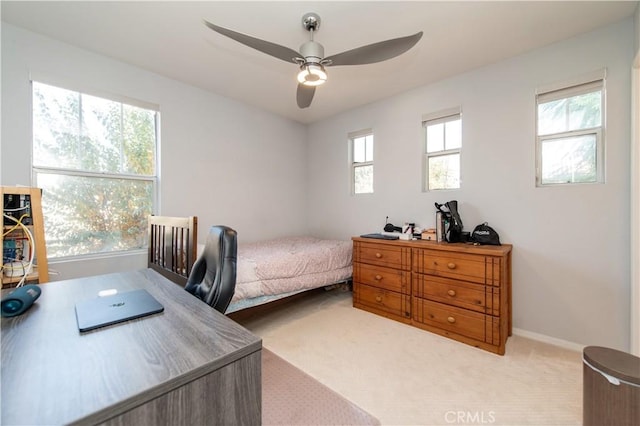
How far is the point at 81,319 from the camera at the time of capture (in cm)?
89

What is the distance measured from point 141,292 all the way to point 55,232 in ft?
6.88

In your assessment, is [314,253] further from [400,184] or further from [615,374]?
[615,374]

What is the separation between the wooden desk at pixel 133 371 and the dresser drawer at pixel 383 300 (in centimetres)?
231

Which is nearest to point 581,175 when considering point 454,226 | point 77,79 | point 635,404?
point 454,226

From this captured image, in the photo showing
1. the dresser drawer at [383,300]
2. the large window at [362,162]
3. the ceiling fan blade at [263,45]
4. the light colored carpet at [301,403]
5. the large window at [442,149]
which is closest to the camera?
the light colored carpet at [301,403]

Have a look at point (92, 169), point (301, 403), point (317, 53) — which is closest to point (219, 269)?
point (301, 403)

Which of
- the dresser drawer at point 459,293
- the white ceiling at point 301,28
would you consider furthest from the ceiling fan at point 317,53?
the dresser drawer at point 459,293

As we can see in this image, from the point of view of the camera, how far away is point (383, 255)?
2.96 metres

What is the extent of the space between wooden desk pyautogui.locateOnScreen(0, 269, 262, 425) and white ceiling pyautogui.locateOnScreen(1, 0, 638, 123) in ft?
7.23

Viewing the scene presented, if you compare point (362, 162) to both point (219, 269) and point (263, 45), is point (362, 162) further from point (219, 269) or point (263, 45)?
point (219, 269)

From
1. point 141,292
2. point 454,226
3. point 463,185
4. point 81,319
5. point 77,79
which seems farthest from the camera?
point 463,185

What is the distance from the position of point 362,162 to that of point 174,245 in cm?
276

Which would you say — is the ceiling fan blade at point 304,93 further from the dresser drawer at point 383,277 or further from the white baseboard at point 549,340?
the white baseboard at point 549,340

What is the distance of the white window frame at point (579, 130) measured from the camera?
2211 mm
